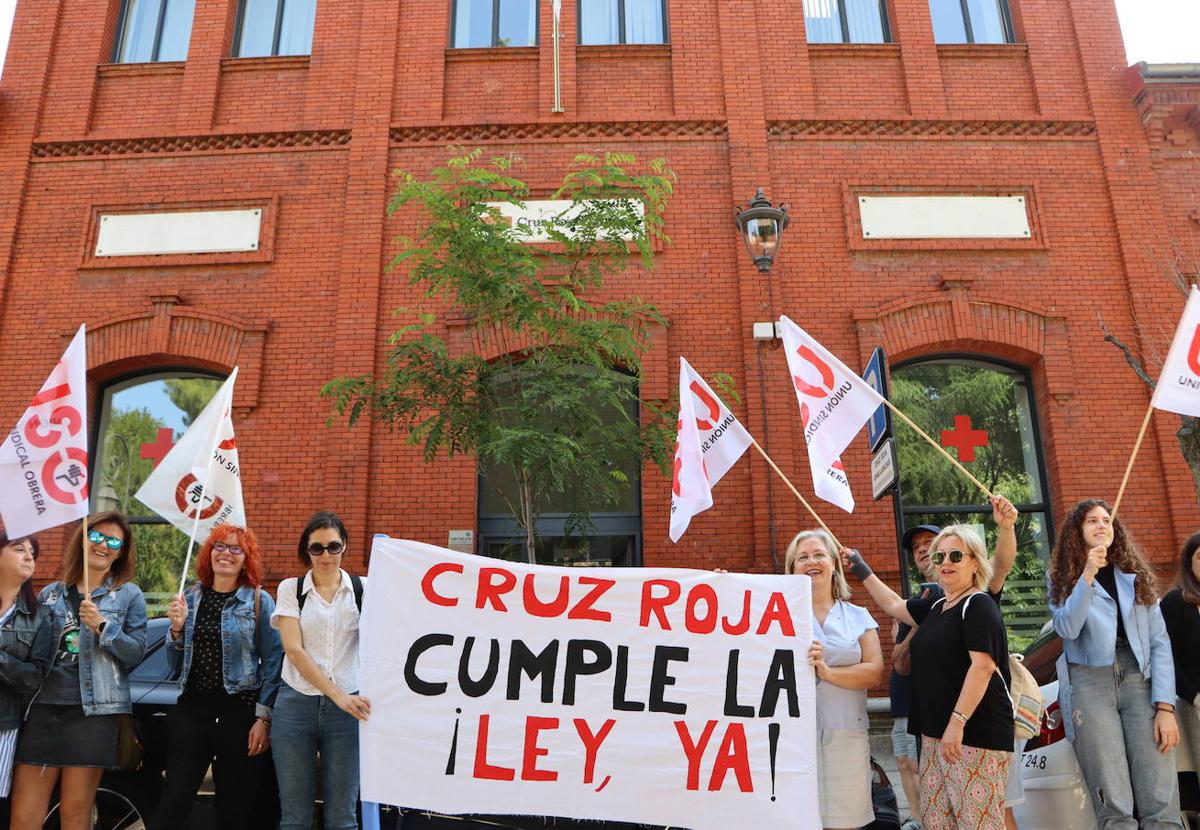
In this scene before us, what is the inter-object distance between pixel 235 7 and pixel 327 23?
1430 millimetres

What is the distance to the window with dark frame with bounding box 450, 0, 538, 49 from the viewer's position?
37.2ft

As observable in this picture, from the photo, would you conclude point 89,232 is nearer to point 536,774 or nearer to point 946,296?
point 536,774

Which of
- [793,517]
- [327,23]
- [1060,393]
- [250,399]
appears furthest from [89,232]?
[1060,393]

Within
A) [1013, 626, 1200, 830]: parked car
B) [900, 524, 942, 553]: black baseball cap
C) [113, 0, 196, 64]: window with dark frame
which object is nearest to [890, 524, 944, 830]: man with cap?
[900, 524, 942, 553]: black baseball cap

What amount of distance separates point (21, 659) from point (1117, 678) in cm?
578

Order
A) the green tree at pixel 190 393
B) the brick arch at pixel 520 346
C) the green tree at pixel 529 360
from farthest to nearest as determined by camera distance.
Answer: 1. the green tree at pixel 190 393
2. the brick arch at pixel 520 346
3. the green tree at pixel 529 360

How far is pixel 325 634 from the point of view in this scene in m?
4.67

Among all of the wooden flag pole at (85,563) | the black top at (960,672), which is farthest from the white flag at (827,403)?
the wooden flag pole at (85,563)

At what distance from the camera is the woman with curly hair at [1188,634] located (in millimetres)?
4770

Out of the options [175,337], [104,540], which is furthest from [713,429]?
[175,337]

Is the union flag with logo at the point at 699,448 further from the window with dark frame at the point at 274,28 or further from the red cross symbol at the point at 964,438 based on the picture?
the window with dark frame at the point at 274,28

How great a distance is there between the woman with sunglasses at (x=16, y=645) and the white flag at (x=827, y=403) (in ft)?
14.9

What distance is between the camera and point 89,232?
34.1 ft

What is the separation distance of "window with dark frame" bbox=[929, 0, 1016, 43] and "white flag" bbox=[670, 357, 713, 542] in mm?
8055
